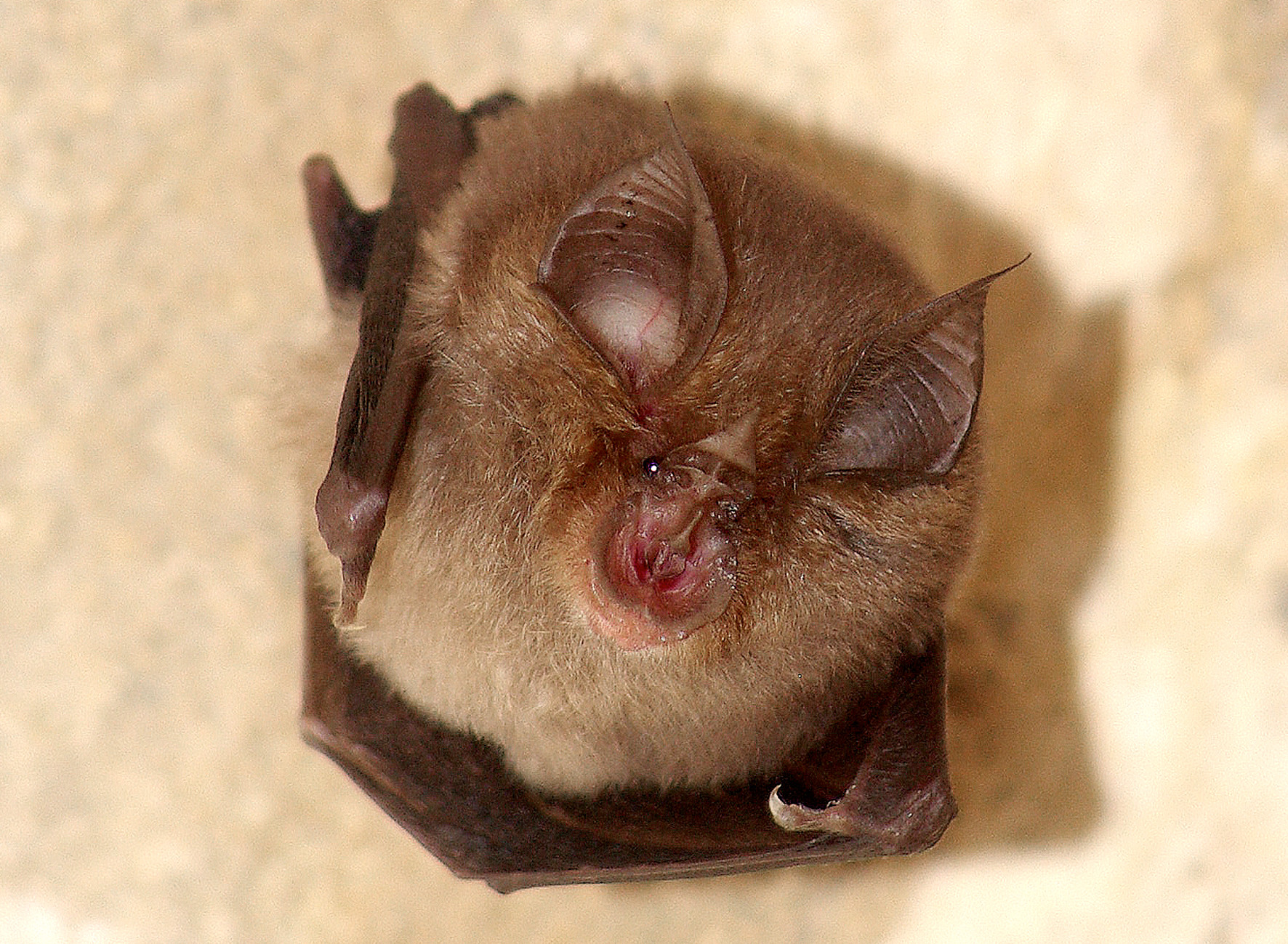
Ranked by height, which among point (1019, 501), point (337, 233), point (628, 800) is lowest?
point (628, 800)

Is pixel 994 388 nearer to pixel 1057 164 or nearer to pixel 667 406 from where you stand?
pixel 1057 164

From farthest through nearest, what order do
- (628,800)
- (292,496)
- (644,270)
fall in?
(292,496) → (628,800) → (644,270)

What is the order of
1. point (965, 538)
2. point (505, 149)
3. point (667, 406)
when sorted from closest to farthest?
1. point (667, 406)
2. point (965, 538)
3. point (505, 149)

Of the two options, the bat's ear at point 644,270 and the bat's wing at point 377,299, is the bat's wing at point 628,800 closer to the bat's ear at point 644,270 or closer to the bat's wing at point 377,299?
the bat's wing at point 377,299

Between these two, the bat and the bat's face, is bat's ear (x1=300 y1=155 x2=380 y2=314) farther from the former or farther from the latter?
the bat's face

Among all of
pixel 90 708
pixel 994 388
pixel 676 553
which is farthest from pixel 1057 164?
pixel 90 708

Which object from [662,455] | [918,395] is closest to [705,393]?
[662,455]

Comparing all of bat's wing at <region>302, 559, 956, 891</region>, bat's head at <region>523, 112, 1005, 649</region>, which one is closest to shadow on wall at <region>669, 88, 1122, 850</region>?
bat's wing at <region>302, 559, 956, 891</region>

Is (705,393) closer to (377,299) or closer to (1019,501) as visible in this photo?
(377,299)
